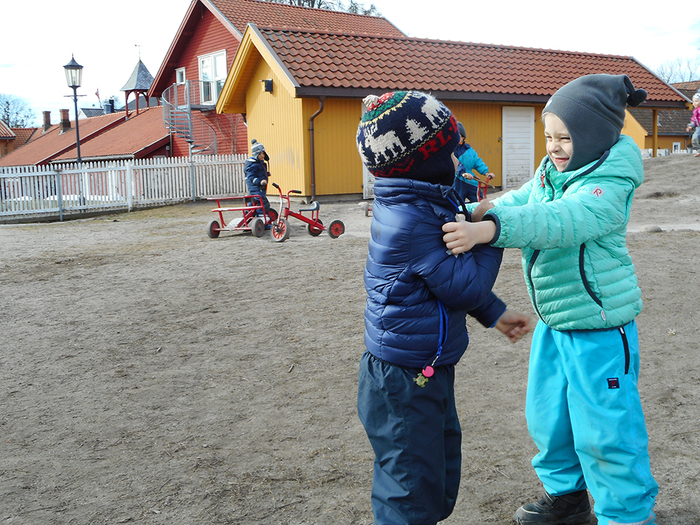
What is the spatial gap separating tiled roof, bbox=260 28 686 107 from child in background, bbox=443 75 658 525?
45.9 ft

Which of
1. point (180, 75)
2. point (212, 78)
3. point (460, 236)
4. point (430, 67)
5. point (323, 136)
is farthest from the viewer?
point (180, 75)

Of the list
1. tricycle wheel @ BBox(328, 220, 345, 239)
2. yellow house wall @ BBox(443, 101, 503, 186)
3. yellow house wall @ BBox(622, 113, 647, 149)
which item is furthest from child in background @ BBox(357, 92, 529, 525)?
yellow house wall @ BBox(622, 113, 647, 149)

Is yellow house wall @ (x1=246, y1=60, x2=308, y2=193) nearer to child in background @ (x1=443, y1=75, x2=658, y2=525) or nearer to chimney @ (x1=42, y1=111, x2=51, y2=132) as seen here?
child in background @ (x1=443, y1=75, x2=658, y2=525)

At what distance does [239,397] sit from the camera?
386 cm

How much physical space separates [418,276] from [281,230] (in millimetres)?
8667

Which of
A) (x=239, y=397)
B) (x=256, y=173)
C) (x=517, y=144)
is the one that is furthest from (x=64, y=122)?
(x=239, y=397)

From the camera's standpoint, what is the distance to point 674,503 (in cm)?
250

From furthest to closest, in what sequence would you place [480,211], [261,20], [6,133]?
[6,133] → [261,20] → [480,211]

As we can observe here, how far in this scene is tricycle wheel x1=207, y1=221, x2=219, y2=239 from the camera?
1112 cm

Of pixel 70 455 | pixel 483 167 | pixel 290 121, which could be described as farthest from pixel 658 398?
pixel 290 121

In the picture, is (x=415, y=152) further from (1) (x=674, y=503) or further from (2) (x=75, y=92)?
(2) (x=75, y=92)

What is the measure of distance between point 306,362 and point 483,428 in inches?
60.4

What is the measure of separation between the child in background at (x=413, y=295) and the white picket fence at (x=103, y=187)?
17.8 metres

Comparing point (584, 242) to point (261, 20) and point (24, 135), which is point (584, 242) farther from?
point (24, 135)
